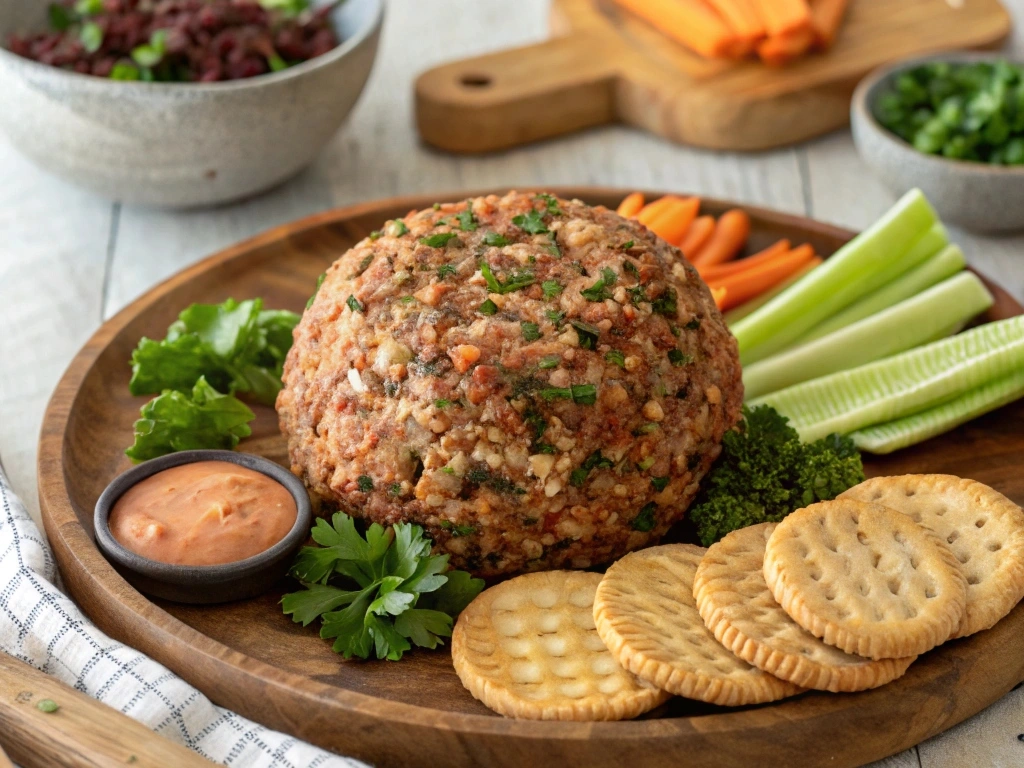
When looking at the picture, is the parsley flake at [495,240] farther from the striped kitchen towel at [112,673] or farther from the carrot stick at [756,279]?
the striped kitchen towel at [112,673]

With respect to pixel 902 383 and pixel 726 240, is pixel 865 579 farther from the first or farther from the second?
pixel 726 240

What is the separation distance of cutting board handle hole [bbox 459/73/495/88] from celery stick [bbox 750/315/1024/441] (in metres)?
3.52

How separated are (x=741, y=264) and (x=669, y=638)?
2.67m

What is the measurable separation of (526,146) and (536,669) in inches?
194

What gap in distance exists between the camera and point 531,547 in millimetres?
4305

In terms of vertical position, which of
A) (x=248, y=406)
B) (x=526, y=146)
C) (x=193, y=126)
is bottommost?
(x=526, y=146)

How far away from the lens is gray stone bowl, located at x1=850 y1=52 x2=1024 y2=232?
6750 mm

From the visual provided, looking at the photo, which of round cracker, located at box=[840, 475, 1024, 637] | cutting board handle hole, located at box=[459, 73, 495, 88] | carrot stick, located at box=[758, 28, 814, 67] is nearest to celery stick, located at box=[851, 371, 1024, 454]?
round cracker, located at box=[840, 475, 1024, 637]

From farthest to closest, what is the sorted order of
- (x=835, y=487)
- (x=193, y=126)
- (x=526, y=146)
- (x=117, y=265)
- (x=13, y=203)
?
(x=526, y=146)
(x=13, y=203)
(x=117, y=265)
(x=193, y=126)
(x=835, y=487)

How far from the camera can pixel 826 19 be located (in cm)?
812

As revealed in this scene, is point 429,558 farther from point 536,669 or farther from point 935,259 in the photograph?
point 935,259

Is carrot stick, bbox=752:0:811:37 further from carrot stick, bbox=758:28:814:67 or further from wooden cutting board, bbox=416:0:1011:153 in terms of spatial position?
wooden cutting board, bbox=416:0:1011:153

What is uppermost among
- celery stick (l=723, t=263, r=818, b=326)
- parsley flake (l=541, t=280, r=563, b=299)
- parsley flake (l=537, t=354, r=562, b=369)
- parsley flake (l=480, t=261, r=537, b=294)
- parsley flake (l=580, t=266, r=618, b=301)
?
parsley flake (l=480, t=261, r=537, b=294)

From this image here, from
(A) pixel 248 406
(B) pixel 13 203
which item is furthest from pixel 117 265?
(A) pixel 248 406
